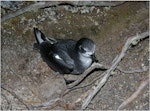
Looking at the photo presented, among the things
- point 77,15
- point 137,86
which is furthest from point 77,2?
point 137,86

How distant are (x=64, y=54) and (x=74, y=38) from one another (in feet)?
1.63

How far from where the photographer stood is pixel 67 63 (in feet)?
19.9

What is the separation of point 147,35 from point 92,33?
2.81ft

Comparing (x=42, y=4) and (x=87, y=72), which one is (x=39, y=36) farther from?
(x=87, y=72)

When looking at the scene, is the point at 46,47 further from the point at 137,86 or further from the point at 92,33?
the point at 137,86

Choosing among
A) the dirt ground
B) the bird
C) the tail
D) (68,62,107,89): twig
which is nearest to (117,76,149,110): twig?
the dirt ground

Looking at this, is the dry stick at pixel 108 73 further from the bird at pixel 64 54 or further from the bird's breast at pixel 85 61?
the bird's breast at pixel 85 61

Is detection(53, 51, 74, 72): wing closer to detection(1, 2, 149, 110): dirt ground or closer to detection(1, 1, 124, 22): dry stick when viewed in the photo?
detection(1, 2, 149, 110): dirt ground

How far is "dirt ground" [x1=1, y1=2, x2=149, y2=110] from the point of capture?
559cm

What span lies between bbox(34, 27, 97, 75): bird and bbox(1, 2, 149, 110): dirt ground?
0.61ft

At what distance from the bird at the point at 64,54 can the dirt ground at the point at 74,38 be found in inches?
7.3

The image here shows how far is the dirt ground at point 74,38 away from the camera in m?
5.59

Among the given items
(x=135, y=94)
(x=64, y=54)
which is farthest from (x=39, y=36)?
(x=135, y=94)

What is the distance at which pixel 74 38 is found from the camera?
6.51 metres
